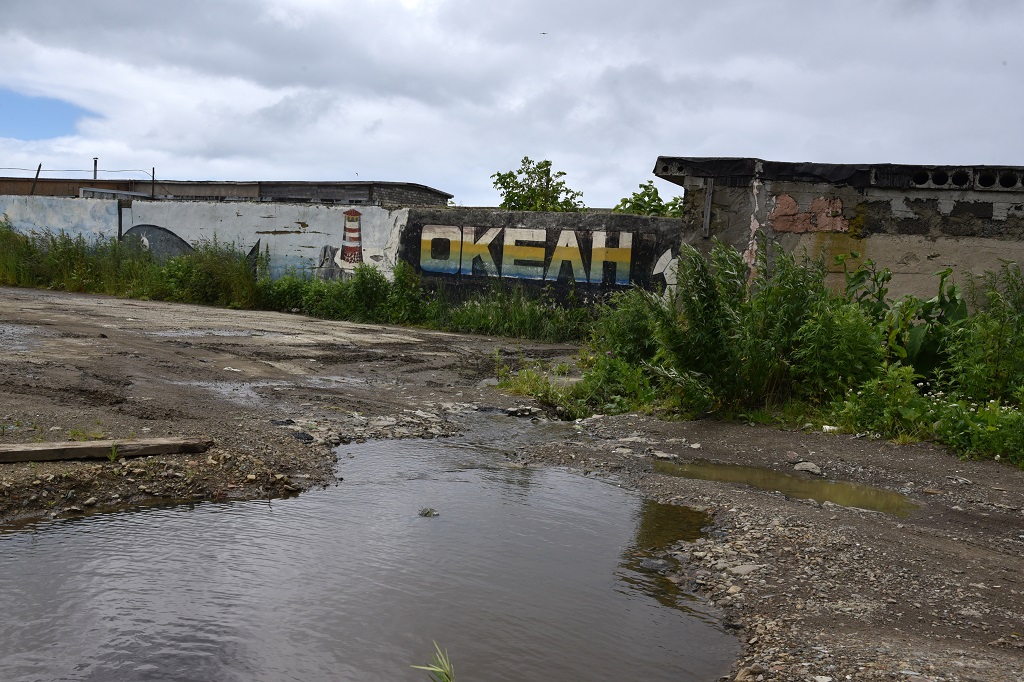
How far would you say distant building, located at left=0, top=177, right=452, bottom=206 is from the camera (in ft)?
84.6

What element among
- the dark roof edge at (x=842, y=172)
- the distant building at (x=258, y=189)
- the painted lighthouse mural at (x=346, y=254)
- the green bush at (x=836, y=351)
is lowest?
the green bush at (x=836, y=351)

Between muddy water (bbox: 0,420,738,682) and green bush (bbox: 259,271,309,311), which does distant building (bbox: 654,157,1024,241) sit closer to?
muddy water (bbox: 0,420,738,682)

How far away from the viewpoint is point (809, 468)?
546 cm

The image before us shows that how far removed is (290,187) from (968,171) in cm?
2286

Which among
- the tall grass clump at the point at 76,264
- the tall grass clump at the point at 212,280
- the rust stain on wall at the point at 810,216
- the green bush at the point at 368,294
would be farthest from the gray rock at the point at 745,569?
the tall grass clump at the point at 76,264

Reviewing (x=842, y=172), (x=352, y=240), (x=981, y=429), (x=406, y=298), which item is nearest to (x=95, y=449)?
(x=981, y=429)

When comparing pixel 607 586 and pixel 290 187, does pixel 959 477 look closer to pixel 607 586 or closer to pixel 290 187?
pixel 607 586

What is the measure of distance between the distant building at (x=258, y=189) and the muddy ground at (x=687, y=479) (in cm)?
1595

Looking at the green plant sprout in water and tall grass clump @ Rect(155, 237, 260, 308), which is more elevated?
tall grass clump @ Rect(155, 237, 260, 308)

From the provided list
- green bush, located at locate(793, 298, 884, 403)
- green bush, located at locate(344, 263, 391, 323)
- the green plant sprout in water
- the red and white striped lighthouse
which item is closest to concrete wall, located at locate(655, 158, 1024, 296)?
green bush, located at locate(793, 298, 884, 403)

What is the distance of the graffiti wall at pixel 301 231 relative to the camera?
49.7 ft

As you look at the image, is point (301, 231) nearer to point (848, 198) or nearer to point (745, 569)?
point (848, 198)

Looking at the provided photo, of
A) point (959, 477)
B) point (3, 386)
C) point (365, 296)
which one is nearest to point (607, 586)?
point (959, 477)

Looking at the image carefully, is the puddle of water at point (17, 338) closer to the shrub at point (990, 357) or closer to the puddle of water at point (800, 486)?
the puddle of water at point (800, 486)
